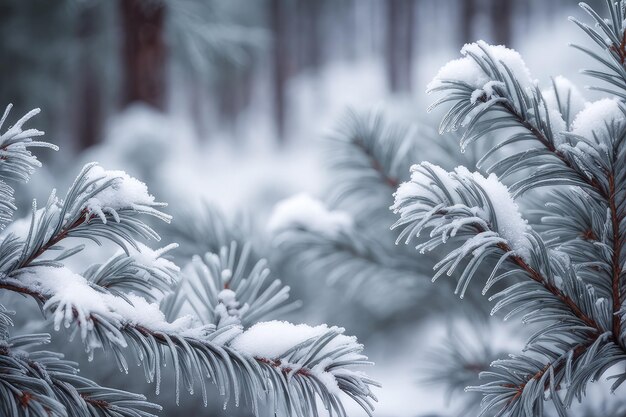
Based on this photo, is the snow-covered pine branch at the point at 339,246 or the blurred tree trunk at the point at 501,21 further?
the blurred tree trunk at the point at 501,21

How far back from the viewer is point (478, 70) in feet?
2.16

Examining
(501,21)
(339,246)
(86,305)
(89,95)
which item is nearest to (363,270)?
(339,246)

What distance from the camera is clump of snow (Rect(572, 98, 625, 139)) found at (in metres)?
0.65

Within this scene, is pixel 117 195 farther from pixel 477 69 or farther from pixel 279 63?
pixel 279 63

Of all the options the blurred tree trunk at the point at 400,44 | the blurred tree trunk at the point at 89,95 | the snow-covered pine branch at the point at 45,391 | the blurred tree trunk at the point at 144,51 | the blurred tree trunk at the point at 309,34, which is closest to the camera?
the snow-covered pine branch at the point at 45,391

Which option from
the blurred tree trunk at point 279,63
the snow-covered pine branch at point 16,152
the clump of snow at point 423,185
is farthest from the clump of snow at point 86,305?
the blurred tree trunk at point 279,63

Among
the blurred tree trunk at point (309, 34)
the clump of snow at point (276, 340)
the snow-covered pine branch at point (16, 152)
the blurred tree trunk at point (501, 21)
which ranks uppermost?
the blurred tree trunk at point (309, 34)

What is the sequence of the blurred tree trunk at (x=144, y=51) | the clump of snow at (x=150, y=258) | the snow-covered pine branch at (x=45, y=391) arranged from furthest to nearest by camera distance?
the blurred tree trunk at (x=144, y=51) → the clump of snow at (x=150, y=258) → the snow-covered pine branch at (x=45, y=391)

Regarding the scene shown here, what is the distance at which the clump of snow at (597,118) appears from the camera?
0.65 m

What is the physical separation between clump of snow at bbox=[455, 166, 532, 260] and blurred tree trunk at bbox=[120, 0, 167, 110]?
9.82 ft

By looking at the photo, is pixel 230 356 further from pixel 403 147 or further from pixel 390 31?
pixel 390 31

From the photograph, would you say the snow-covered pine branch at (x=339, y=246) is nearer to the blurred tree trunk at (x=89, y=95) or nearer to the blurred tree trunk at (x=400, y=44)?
the blurred tree trunk at (x=89, y=95)

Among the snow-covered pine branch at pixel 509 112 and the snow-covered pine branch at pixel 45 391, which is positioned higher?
the snow-covered pine branch at pixel 509 112

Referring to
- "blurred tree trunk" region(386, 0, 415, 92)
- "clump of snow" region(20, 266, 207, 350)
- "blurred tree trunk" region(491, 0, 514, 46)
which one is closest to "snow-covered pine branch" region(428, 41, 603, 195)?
"clump of snow" region(20, 266, 207, 350)
